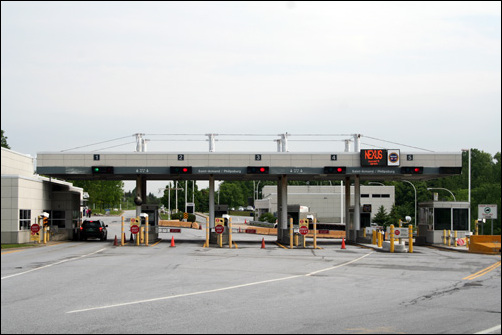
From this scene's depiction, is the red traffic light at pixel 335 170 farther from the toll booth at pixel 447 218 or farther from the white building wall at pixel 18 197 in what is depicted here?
the white building wall at pixel 18 197

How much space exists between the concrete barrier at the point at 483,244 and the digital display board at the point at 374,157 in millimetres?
9680

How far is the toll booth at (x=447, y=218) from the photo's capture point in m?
39.4

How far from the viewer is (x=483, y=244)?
32.1m

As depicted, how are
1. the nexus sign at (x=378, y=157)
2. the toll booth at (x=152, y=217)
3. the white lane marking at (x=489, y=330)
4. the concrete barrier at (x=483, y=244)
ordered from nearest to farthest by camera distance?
the white lane marking at (x=489, y=330), the concrete barrier at (x=483, y=244), the nexus sign at (x=378, y=157), the toll booth at (x=152, y=217)

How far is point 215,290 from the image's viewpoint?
15156 millimetres

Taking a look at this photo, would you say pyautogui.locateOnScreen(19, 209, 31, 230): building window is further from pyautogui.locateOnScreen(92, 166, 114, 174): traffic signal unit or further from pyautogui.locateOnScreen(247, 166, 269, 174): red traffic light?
pyautogui.locateOnScreen(247, 166, 269, 174): red traffic light

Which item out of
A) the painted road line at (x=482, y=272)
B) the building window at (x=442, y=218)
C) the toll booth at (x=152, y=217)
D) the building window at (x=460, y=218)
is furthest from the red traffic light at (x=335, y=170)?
the painted road line at (x=482, y=272)

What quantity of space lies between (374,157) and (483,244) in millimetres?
10921

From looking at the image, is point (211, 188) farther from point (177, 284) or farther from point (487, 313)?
point (487, 313)

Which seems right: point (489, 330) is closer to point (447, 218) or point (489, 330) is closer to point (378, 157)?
point (447, 218)

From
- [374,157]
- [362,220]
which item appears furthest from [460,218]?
[362,220]

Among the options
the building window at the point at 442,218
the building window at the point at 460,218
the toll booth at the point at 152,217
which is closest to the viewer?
the building window at the point at 460,218

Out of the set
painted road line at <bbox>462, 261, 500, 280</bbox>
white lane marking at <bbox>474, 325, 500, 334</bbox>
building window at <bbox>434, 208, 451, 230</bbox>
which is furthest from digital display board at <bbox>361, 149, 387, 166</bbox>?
white lane marking at <bbox>474, 325, 500, 334</bbox>

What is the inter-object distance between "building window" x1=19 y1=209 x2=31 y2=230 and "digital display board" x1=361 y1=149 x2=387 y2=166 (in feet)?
70.2
